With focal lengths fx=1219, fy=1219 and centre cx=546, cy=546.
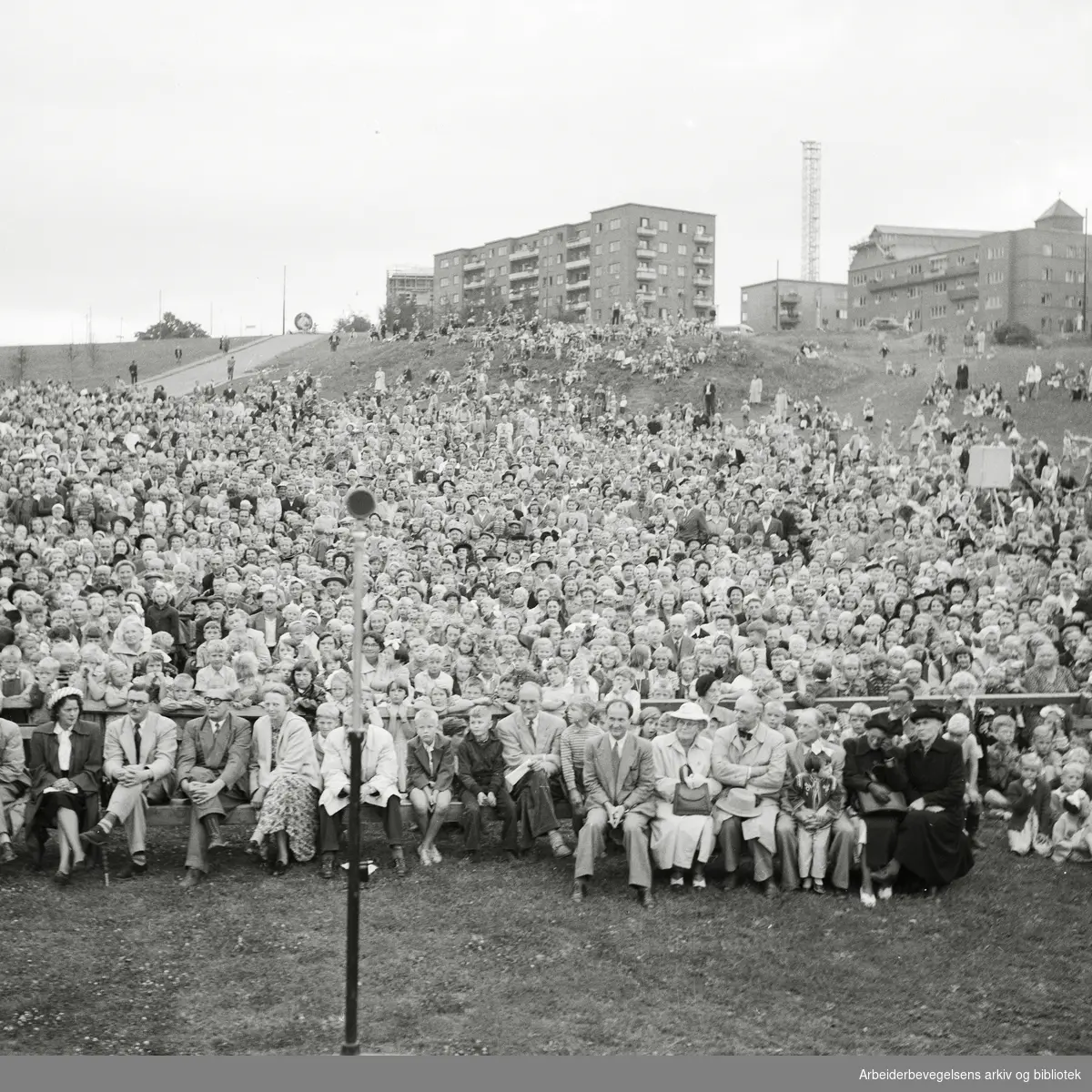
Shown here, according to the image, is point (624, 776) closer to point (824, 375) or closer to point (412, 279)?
point (824, 375)

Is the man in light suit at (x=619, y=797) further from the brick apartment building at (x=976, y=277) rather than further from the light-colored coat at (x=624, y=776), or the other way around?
the brick apartment building at (x=976, y=277)

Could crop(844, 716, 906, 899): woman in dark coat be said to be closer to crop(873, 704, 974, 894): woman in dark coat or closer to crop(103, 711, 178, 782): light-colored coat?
crop(873, 704, 974, 894): woman in dark coat

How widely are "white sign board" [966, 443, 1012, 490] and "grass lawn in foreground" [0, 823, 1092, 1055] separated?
13.0 meters

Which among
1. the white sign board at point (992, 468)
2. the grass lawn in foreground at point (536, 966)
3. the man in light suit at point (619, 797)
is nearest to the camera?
the grass lawn in foreground at point (536, 966)

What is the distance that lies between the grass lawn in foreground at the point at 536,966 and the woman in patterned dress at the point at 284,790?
0.22 m

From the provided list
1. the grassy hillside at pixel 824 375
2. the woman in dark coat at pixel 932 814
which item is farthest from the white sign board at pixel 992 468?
the grassy hillside at pixel 824 375

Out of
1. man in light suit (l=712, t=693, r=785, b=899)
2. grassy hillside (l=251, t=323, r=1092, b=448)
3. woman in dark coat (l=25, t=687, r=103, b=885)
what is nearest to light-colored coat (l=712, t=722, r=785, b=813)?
man in light suit (l=712, t=693, r=785, b=899)

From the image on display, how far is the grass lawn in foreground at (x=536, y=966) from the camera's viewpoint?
649 centimetres

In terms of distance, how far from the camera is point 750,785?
8.66 meters

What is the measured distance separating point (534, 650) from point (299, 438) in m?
17.3

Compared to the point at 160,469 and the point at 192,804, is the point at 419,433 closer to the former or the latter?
→ the point at 160,469

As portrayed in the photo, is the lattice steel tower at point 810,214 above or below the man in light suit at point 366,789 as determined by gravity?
above

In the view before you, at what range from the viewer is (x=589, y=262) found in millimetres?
97438

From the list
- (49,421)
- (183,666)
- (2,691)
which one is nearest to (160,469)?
(49,421)
